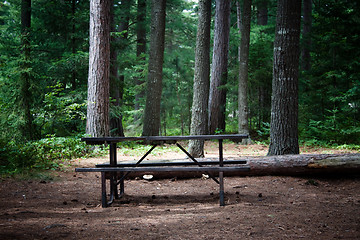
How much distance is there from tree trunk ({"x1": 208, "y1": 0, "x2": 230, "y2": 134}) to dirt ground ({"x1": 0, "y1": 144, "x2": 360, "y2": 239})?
27.7ft

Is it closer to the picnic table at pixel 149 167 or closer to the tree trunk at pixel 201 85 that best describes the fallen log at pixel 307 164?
the picnic table at pixel 149 167

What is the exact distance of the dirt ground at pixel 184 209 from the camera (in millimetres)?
3383

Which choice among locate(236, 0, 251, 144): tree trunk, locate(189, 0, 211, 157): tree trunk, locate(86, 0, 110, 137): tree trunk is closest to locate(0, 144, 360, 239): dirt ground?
locate(189, 0, 211, 157): tree trunk

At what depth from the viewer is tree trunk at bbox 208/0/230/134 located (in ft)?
49.0

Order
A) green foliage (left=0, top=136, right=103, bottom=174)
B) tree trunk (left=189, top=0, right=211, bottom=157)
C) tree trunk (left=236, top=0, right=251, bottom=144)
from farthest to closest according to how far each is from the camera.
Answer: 1. tree trunk (left=236, top=0, right=251, bottom=144)
2. tree trunk (left=189, top=0, right=211, bottom=157)
3. green foliage (left=0, top=136, right=103, bottom=174)

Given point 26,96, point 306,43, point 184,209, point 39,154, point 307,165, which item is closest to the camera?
point 184,209

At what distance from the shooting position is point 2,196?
5160 mm

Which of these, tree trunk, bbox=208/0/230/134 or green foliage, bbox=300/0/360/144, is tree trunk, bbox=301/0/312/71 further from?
tree trunk, bbox=208/0/230/134

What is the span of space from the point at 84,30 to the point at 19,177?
315 inches

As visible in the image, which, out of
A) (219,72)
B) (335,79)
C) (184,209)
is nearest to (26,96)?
(184,209)

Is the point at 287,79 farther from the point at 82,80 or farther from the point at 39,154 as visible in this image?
the point at 82,80

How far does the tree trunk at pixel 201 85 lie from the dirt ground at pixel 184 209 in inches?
73.3

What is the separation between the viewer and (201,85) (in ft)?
28.4

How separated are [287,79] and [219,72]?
8.33m
